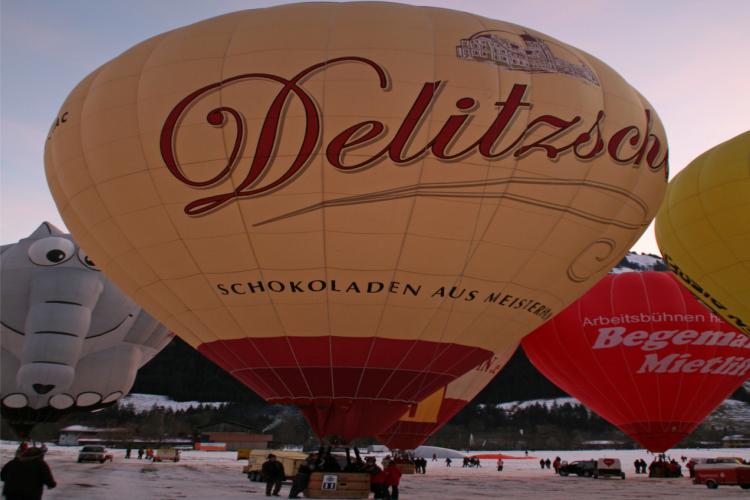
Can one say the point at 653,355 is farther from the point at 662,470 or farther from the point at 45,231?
the point at 45,231

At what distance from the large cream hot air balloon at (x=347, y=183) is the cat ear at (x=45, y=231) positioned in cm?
1571

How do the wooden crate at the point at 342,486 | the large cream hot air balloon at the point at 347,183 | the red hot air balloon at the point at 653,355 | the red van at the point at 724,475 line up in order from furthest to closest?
the red hot air balloon at the point at 653,355 → the red van at the point at 724,475 → the wooden crate at the point at 342,486 → the large cream hot air balloon at the point at 347,183

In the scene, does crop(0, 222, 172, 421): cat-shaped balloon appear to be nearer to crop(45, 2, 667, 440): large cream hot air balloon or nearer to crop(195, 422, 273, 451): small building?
crop(45, 2, 667, 440): large cream hot air balloon

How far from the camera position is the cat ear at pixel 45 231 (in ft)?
88.5

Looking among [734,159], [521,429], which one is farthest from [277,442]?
[734,159]

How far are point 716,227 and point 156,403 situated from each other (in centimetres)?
11770

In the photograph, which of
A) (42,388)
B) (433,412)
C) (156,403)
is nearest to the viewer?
(42,388)

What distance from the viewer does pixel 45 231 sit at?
27.5m

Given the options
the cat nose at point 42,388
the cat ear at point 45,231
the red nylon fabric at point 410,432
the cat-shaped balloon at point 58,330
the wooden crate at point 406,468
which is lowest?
the wooden crate at point 406,468

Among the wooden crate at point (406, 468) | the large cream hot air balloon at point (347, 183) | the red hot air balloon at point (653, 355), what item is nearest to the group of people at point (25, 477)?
the large cream hot air balloon at point (347, 183)

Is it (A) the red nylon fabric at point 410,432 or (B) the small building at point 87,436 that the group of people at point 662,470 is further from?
(B) the small building at point 87,436

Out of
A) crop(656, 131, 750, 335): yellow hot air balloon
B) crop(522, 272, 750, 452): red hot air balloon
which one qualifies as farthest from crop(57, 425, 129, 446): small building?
crop(656, 131, 750, 335): yellow hot air balloon

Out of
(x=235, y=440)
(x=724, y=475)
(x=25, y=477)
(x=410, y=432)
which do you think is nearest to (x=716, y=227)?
(x=724, y=475)

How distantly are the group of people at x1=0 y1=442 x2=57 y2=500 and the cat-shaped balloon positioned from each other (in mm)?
17813
